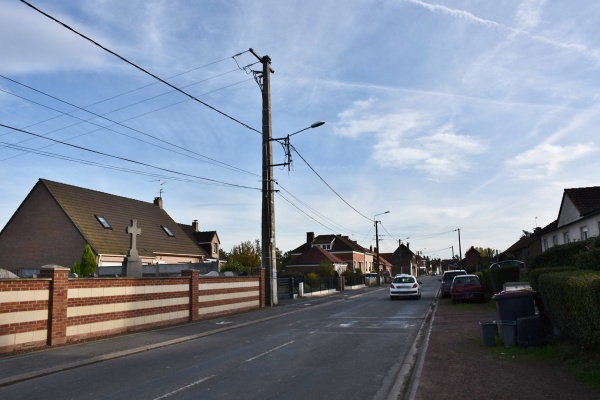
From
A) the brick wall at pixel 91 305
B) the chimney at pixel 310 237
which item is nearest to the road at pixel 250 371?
the brick wall at pixel 91 305

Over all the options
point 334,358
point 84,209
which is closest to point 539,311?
point 334,358

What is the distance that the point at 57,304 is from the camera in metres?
12.7

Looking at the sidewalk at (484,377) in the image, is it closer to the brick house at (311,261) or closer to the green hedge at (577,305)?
the green hedge at (577,305)

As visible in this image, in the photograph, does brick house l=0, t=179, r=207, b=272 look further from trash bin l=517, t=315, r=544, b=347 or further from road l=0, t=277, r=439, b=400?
trash bin l=517, t=315, r=544, b=347

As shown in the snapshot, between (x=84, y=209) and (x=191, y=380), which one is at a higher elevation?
(x=84, y=209)

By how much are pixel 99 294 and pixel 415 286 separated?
70.9 ft

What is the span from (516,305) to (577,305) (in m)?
3.72

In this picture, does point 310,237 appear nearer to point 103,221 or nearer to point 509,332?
point 103,221

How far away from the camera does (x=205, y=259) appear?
4678 cm

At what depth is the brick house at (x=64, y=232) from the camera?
33500mm

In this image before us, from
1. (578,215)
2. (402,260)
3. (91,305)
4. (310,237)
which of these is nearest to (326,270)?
(578,215)

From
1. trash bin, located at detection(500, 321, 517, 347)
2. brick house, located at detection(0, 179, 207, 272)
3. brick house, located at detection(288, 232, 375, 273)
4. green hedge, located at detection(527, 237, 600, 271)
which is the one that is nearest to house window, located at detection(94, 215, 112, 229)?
brick house, located at detection(0, 179, 207, 272)

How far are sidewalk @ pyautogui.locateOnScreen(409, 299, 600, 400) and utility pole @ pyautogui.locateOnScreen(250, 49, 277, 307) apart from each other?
14.7m

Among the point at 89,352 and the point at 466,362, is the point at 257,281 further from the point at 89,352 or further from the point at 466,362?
the point at 466,362
